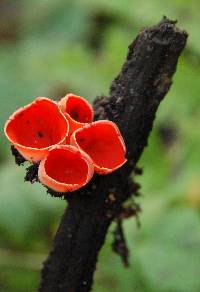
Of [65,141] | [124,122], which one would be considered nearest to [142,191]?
[124,122]

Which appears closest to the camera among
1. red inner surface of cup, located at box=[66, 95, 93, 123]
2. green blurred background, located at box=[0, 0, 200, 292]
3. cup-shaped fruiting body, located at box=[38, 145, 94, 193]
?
cup-shaped fruiting body, located at box=[38, 145, 94, 193]

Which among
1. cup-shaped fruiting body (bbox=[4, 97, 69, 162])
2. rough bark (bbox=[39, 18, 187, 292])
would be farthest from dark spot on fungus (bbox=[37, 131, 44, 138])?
rough bark (bbox=[39, 18, 187, 292])

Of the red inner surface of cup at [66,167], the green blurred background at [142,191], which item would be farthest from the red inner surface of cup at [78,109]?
the green blurred background at [142,191]

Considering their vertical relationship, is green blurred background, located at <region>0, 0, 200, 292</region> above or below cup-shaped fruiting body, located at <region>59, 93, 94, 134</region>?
below

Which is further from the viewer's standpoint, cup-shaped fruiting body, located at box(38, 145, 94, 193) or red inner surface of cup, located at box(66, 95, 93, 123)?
red inner surface of cup, located at box(66, 95, 93, 123)

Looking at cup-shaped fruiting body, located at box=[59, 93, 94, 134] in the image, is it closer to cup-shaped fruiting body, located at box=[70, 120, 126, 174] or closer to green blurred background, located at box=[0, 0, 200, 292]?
cup-shaped fruiting body, located at box=[70, 120, 126, 174]

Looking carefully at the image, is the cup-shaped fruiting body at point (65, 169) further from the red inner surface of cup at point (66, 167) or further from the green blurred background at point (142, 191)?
the green blurred background at point (142, 191)
